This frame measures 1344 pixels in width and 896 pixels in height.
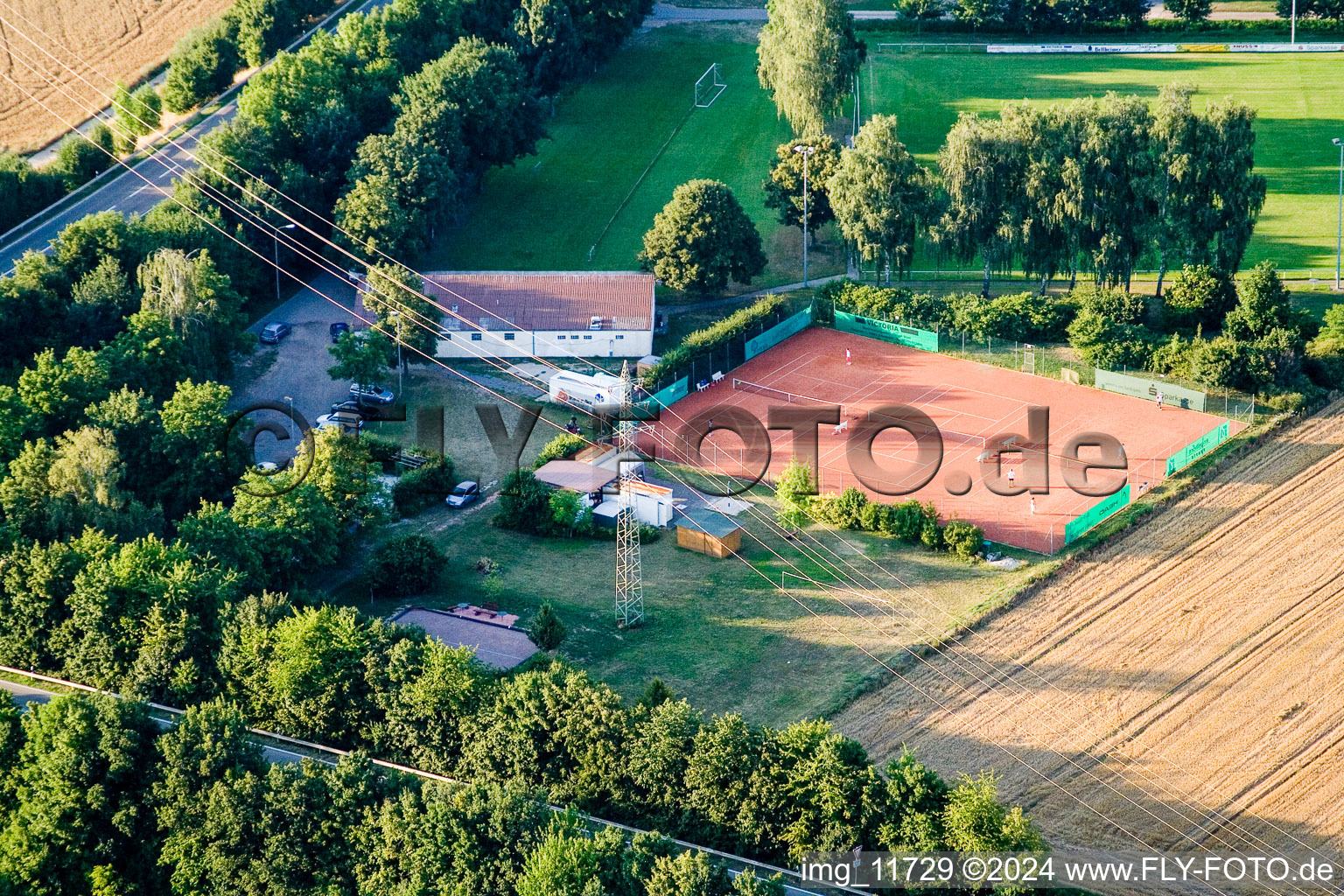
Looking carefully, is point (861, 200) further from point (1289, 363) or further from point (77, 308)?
point (77, 308)

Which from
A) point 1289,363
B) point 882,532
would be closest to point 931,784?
point 882,532

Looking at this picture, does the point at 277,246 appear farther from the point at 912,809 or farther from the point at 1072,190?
the point at 912,809

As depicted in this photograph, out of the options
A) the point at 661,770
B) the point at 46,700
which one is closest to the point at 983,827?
the point at 661,770

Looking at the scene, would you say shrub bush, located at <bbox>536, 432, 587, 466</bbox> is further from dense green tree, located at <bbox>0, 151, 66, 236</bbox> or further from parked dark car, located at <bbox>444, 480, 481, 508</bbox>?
dense green tree, located at <bbox>0, 151, 66, 236</bbox>

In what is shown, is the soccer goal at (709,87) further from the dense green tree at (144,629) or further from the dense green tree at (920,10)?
the dense green tree at (144,629)

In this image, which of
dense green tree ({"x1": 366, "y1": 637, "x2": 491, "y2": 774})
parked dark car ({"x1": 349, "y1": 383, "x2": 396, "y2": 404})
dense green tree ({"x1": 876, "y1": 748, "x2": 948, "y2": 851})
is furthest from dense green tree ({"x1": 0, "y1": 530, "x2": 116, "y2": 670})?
dense green tree ({"x1": 876, "y1": 748, "x2": 948, "y2": 851})
